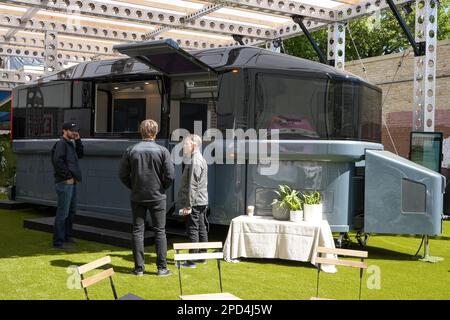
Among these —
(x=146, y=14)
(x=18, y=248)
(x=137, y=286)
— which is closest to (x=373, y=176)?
(x=137, y=286)

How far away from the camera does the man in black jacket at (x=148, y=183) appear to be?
5523 millimetres

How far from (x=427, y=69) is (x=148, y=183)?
5939 mm

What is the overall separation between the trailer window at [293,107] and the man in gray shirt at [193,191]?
116 cm

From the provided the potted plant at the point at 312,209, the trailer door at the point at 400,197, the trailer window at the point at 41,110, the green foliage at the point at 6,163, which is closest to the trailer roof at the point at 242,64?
the trailer window at the point at 41,110

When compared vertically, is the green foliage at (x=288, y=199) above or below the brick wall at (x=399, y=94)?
below

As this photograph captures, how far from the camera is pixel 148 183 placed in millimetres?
5516

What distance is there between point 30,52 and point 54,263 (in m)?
11.8

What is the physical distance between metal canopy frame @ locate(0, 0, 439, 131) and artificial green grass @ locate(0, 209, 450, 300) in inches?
146

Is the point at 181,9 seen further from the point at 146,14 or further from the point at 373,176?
the point at 373,176

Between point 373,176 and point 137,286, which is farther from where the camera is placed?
point 373,176

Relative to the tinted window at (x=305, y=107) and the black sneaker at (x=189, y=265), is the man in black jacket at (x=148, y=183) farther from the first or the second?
the tinted window at (x=305, y=107)

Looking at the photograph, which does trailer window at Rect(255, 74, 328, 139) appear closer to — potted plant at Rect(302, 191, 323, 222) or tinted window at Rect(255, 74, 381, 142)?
tinted window at Rect(255, 74, 381, 142)

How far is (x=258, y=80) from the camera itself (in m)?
6.93

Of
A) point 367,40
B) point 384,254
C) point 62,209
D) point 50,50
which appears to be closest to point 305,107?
point 384,254
